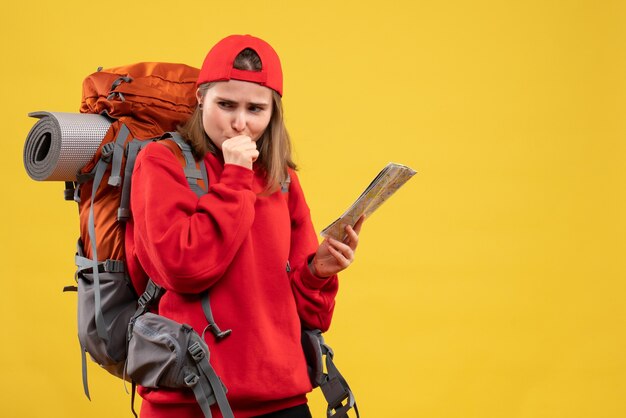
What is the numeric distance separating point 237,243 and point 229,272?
0.10 m

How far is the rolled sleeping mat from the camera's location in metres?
2.28

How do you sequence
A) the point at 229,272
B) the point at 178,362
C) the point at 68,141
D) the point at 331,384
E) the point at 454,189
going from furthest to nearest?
1. the point at 454,189
2. the point at 331,384
3. the point at 68,141
4. the point at 229,272
5. the point at 178,362

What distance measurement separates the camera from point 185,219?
208 cm

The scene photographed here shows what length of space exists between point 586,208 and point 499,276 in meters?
0.49

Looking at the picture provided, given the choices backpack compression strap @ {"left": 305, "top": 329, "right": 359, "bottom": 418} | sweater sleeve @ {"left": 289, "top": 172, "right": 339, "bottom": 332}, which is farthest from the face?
backpack compression strap @ {"left": 305, "top": 329, "right": 359, "bottom": 418}

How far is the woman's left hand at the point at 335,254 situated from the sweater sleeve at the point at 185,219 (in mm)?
262

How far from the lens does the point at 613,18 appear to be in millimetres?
4238

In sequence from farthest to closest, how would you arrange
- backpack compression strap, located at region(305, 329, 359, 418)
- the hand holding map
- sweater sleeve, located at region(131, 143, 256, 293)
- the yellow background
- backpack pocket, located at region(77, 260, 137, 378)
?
the yellow background < backpack compression strap, located at region(305, 329, 359, 418) < backpack pocket, located at region(77, 260, 137, 378) < the hand holding map < sweater sleeve, located at region(131, 143, 256, 293)

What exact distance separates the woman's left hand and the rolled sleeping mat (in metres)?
0.59

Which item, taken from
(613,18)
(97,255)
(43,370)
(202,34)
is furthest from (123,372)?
(613,18)

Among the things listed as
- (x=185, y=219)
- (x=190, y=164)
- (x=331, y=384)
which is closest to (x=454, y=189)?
(x=331, y=384)

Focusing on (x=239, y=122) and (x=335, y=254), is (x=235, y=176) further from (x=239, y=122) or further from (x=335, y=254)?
(x=335, y=254)

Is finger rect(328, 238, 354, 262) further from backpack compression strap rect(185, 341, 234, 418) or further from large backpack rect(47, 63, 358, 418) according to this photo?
backpack compression strap rect(185, 341, 234, 418)

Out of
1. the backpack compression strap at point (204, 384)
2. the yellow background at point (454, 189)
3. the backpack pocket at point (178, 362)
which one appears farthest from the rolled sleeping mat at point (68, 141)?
the yellow background at point (454, 189)
